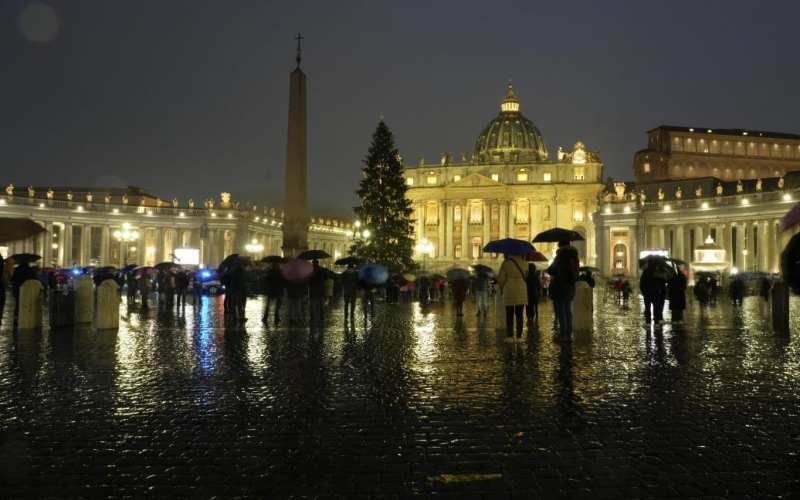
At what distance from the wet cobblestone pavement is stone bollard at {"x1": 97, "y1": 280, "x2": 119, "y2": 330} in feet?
10.9

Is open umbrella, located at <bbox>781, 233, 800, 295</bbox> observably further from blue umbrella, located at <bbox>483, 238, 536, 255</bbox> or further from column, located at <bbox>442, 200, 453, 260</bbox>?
column, located at <bbox>442, 200, 453, 260</bbox>

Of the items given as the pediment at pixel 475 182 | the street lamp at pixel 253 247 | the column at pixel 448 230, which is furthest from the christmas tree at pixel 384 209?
the column at pixel 448 230

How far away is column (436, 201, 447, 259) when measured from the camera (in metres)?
112

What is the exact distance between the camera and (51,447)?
5562 millimetres

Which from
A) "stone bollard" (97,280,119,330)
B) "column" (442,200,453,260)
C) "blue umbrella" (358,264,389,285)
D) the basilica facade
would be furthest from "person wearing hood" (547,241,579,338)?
"column" (442,200,453,260)

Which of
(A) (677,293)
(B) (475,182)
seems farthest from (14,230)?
(B) (475,182)

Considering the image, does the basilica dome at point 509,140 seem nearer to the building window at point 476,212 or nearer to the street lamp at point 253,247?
the building window at point 476,212

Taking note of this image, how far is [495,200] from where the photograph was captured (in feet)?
361

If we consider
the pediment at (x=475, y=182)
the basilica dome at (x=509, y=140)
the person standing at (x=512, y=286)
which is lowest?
the person standing at (x=512, y=286)

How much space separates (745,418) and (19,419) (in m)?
6.41

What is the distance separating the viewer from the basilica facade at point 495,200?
107312mm

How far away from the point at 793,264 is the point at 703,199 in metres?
68.2

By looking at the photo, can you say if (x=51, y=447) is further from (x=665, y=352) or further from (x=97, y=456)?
(x=665, y=352)

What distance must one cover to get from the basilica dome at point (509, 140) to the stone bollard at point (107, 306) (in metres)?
108
